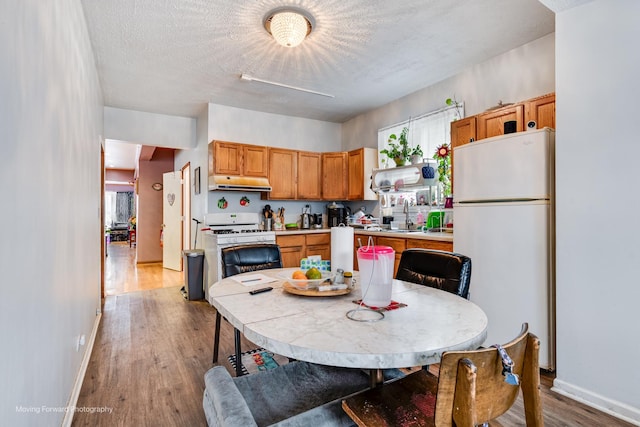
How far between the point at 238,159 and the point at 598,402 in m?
4.36

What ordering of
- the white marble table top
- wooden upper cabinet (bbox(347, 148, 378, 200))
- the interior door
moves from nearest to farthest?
the white marble table top → wooden upper cabinet (bbox(347, 148, 378, 200)) → the interior door

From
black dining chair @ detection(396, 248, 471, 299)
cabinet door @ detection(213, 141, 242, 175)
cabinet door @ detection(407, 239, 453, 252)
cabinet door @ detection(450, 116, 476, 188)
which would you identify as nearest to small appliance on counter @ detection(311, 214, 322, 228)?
cabinet door @ detection(213, 141, 242, 175)

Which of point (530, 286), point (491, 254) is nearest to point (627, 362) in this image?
point (530, 286)

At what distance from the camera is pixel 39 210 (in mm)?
1348

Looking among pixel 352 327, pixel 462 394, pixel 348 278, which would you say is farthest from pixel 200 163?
pixel 462 394

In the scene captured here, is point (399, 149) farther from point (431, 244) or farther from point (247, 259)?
Answer: point (247, 259)

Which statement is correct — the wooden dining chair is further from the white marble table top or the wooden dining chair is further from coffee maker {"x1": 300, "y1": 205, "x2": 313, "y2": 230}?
coffee maker {"x1": 300, "y1": 205, "x2": 313, "y2": 230}

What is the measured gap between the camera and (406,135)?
4523 mm

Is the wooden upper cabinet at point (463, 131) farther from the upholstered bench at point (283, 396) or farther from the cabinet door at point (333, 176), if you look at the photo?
the upholstered bench at point (283, 396)

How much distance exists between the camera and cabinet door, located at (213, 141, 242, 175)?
14.7 feet

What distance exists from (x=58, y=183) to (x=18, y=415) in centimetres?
111

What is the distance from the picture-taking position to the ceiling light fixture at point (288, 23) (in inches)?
101

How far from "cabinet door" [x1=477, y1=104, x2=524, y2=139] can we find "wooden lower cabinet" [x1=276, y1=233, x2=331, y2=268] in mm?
2613

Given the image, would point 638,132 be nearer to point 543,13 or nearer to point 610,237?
point 610,237
